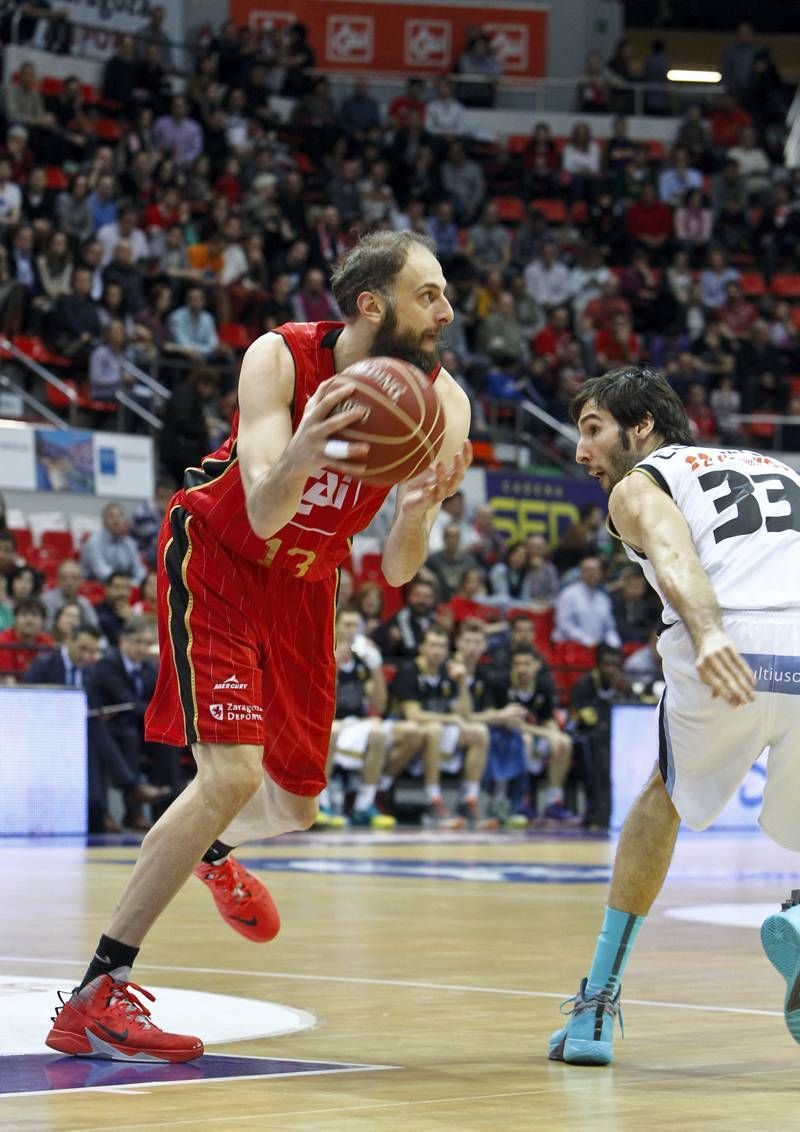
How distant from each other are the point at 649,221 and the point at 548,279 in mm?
2275

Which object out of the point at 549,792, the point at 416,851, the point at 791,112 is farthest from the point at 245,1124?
the point at 791,112

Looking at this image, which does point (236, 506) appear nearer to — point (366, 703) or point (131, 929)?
point (131, 929)

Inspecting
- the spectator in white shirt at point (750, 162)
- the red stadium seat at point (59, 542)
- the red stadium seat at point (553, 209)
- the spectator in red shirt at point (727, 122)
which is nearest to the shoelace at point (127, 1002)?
the red stadium seat at point (59, 542)

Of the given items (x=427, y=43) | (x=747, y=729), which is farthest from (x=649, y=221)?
(x=747, y=729)

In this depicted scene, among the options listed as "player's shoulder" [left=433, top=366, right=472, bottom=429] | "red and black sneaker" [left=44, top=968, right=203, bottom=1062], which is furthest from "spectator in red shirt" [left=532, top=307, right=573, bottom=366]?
A: "red and black sneaker" [left=44, top=968, right=203, bottom=1062]

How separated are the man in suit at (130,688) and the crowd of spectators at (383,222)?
3.20 meters

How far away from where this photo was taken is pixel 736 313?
22.0 meters

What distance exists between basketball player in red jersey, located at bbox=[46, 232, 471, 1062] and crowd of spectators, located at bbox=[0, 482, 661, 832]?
7897mm

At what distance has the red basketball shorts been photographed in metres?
4.39

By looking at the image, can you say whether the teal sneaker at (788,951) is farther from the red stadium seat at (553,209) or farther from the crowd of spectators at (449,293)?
the red stadium seat at (553,209)

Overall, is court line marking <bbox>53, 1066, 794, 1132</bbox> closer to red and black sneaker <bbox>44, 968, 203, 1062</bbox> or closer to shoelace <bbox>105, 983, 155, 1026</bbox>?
red and black sneaker <bbox>44, 968, 203, 1062</bbox>

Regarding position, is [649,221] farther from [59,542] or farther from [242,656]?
[242,656]

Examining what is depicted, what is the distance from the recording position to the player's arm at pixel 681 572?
379 cm

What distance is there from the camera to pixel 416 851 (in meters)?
11.4
